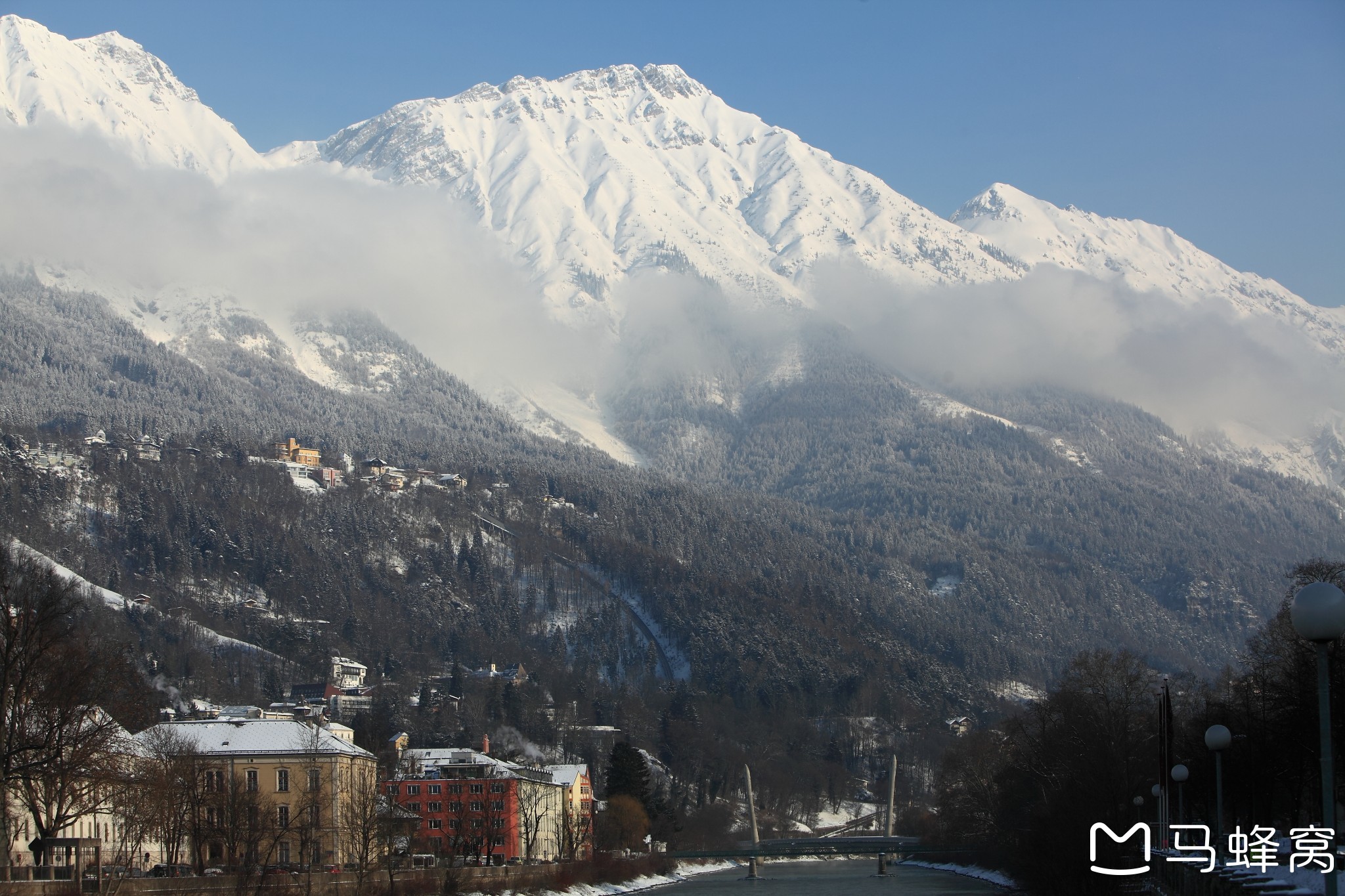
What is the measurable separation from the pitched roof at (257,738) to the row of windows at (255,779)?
1.26 meters

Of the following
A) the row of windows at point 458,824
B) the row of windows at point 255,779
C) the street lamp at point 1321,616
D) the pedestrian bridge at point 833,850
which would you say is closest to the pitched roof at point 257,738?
the row of windows at point 255,779

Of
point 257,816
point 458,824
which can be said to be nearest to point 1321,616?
point 257,816

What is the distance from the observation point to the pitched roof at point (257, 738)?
352ft

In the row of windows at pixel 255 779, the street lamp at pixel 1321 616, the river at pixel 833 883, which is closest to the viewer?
the street lamp at pixel 1321 616

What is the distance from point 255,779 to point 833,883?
59.4m

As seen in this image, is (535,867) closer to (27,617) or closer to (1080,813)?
(1080,813)

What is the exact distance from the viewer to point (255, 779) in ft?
350

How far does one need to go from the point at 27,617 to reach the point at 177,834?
2636cm

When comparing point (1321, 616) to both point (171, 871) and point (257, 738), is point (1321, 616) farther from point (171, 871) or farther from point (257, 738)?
point (257, 738)

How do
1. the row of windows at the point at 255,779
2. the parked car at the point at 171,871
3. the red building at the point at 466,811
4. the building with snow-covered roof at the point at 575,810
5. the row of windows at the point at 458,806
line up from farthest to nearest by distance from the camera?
the building with snow-covered roof at the point at 575,810 < the row of windows at the point at 458,806 < the red building at the point at 466,811 < the row of windows at the point at 255,779 < the parked car at the point at 171,871

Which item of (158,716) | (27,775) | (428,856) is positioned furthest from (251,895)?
(158,716)

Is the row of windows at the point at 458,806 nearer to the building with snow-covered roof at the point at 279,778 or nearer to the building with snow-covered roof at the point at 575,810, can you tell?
the building with snow-covered roof at the point at 575,810

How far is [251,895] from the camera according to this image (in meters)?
76.4

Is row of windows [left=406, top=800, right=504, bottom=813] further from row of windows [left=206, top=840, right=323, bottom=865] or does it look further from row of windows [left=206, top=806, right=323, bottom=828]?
row of windows [left=206, top=806, right=323, bottom=828]
